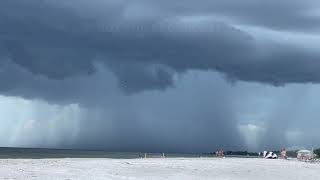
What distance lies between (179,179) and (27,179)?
35.3 ft

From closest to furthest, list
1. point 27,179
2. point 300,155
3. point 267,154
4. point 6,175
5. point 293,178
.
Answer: point 27,179
point 6,175
point 293,178
point 267,154
point 300,155

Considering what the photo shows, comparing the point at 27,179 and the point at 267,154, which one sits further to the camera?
the point at 267,154

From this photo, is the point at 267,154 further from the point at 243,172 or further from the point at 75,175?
the point at 75,175

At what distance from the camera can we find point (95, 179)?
35.1 m

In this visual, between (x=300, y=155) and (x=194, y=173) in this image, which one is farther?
(x=300, y=155)

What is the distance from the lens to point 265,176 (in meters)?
47.4

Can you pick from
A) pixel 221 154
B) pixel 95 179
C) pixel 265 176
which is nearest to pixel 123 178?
pixel 95 179

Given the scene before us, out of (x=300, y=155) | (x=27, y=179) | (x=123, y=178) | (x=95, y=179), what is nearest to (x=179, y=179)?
(x=123, y=178)

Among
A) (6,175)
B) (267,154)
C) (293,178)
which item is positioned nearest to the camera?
(6,175)

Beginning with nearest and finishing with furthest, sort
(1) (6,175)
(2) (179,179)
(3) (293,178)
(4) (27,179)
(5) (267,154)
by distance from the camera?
(4) (27,179), (1) (6,175), (2) (179,179), (3) (293,178), (5) (267,154)

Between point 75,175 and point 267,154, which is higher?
point 267,154

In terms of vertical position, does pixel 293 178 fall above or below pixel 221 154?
below

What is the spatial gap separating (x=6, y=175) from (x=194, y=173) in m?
15.5

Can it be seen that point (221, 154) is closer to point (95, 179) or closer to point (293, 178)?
point (293, 178)
